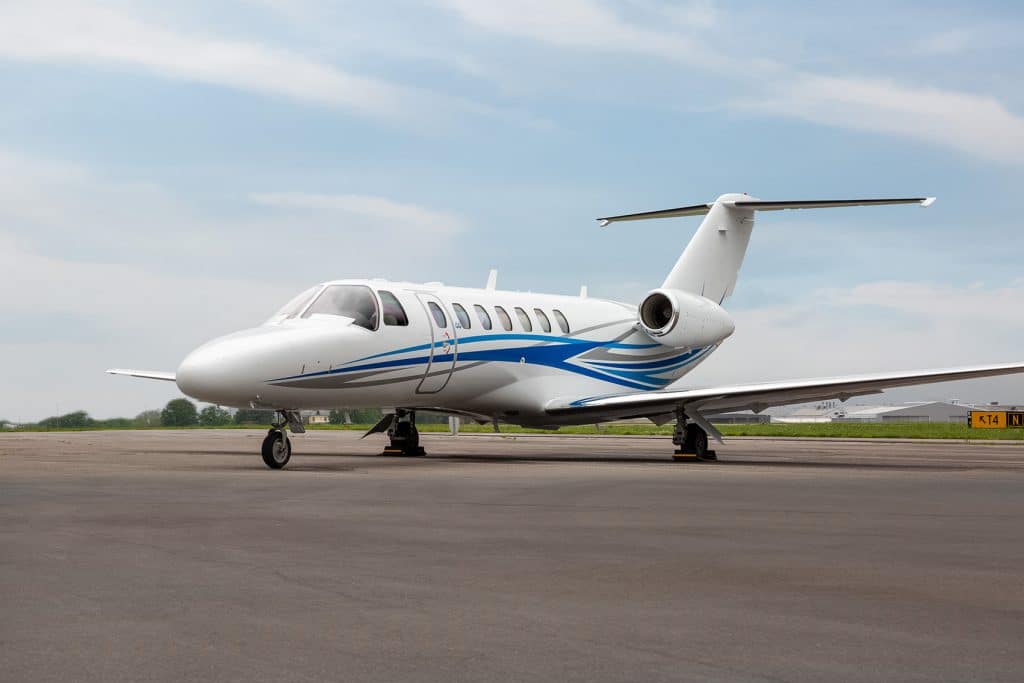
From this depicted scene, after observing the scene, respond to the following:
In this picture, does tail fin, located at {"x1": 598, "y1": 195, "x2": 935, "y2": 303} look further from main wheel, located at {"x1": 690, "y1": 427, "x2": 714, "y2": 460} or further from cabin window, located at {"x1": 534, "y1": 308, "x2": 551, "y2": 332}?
main wheel, located at {"x1": 690, "y1": 427, "x2": 714, "y2": 460}

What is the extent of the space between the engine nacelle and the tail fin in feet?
3.27

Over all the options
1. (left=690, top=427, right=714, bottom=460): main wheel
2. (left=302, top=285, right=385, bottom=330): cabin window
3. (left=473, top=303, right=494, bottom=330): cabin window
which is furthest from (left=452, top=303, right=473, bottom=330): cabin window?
(left=690, top=427, right=714, bottom=460): main wheel

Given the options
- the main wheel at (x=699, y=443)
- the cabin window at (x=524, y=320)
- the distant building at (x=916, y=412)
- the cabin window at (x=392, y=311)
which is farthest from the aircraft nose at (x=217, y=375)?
the distant building at (x=916, y=412)

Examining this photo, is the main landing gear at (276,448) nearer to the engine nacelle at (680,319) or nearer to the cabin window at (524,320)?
the cabin window at (524,320)

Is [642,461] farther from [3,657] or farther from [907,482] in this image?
[3,657]

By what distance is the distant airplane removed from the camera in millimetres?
19781

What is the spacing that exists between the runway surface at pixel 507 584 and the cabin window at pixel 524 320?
11.2 m

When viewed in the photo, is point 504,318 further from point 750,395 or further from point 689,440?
point 750,395

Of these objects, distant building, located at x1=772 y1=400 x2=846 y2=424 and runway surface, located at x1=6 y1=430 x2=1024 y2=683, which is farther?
distant building, located at x1=772 y1=400 x2=846 y2=424

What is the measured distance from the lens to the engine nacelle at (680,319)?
88.6 ft

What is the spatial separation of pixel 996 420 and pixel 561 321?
40559 millimetres

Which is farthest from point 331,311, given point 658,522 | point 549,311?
point 658,522

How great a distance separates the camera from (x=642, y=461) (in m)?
23.8

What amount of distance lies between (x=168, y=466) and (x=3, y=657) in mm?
14968
